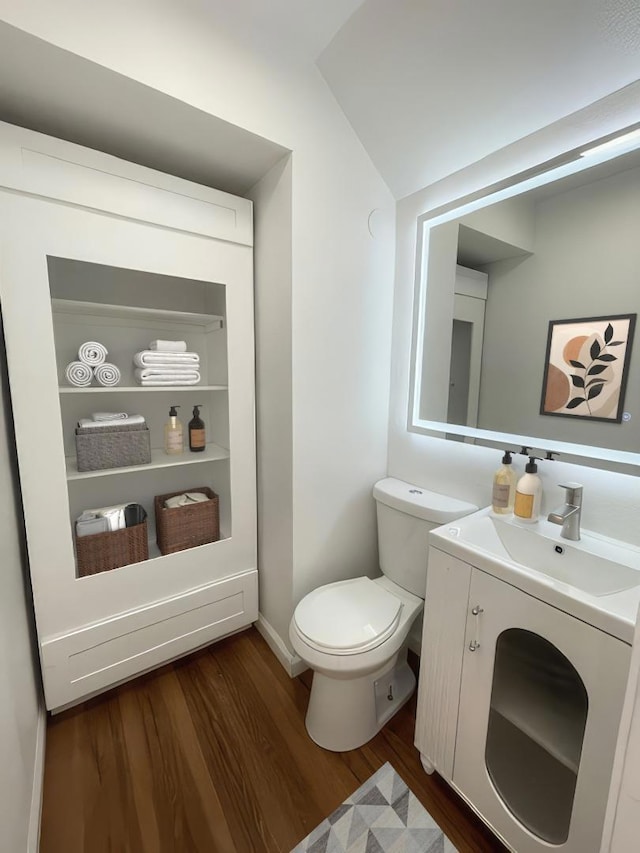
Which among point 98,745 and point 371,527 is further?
point 371,527

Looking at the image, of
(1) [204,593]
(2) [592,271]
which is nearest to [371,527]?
(1) [204,593]

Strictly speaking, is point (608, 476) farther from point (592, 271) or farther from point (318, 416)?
point (318, 416)

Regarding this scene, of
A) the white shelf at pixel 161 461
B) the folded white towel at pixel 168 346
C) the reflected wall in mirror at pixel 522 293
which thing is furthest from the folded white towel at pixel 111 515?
the reflected wall in mirror at pixel 522 293

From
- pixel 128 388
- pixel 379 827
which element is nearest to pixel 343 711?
pixel 379 827

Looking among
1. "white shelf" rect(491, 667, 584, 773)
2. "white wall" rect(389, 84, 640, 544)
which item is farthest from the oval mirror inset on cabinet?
"white wall" rect(389, 84, 640, 544)

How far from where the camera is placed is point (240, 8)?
1.08 metres

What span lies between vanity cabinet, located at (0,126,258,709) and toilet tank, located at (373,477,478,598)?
0.63m

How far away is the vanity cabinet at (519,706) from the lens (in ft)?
2.64

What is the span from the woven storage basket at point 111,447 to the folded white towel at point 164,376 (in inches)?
8.1

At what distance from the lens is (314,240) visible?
56.0 inches

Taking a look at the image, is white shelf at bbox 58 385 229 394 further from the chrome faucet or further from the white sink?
the chrome faucet

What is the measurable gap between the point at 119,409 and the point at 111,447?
27 centimetres

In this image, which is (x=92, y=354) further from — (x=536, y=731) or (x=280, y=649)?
(x=536, y=731)

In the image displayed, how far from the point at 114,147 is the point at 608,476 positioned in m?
2.07
